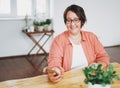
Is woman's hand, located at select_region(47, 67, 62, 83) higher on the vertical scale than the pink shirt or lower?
lower

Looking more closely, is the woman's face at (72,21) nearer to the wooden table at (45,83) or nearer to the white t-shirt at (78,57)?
the white t-shirt at (78,57)

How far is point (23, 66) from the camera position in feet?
15.1

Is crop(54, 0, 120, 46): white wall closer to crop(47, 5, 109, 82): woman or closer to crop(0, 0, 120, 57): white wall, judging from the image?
crop(0, 0, 120, 57): white wall

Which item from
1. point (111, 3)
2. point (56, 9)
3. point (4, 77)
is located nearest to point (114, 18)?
point (111, 3)

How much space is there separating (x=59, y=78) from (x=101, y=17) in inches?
175

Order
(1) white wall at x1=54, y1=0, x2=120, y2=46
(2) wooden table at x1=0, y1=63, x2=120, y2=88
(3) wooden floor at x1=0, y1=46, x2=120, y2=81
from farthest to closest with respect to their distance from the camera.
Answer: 1. (1) white wall at x1=54, y1=0, x2=120, y2=46
2. (3) wooden floor at x1=0, y1=46, x2=120, y2=81
3. (2) wooden table at x1=0, y1=63, x2=120, y2=88

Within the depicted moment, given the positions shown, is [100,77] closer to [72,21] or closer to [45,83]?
[45,83]

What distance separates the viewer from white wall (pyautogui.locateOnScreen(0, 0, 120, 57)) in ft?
16.7

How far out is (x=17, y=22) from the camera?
511 cm

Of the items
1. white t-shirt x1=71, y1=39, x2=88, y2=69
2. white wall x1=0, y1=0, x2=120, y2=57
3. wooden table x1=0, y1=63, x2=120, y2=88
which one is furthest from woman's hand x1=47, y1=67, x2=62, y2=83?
white wall x1=0, y1=0, x2=120, y2=57

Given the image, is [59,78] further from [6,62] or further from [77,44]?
[6,62]

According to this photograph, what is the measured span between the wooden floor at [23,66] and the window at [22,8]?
93 cm

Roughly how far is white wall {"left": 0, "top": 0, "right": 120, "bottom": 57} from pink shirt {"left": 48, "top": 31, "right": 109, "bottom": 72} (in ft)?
10.1

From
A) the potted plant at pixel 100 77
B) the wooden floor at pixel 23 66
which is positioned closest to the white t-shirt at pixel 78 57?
the potted plant at pixel 100 77
